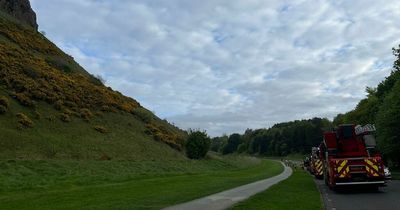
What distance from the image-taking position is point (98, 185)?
1028 inches

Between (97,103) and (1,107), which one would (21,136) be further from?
(97,103)

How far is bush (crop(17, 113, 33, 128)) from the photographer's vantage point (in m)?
41.8

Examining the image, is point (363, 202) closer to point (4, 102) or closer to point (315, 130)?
point (4, 102)

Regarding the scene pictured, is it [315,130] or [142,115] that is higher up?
[315,130]

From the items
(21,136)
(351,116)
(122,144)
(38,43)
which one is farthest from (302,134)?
(21,136)

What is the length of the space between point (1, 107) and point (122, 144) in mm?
11339

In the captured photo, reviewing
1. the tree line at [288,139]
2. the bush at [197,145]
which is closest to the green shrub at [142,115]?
→ the bush at [197,145]

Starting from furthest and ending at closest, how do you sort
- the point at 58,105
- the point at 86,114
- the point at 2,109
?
1. the point at 86,114
2. the point at 58,105
3. the point at 2,109

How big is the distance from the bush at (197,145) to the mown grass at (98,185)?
10007 mm

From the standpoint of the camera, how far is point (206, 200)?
18.6 metres

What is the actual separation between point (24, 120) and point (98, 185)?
61.3ft

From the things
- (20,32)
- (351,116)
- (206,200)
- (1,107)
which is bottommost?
(206,200)

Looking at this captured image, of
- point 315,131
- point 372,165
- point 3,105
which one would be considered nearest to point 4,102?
point 3,105

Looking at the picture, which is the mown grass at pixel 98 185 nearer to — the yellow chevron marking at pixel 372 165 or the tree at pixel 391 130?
the yellow chevron marking at pixel 372 165
